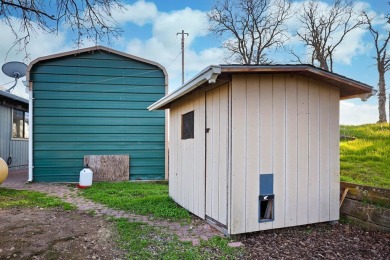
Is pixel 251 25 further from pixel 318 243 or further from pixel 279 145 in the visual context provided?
pixel 318 243

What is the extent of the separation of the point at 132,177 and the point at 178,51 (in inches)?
463

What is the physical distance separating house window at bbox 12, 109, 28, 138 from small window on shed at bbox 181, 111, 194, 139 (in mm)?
10194

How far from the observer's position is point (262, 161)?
401 cm

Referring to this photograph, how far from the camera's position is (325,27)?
58.6 feet

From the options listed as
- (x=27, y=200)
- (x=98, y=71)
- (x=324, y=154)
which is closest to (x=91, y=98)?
(x=98, y=71)

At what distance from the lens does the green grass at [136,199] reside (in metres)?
5.18

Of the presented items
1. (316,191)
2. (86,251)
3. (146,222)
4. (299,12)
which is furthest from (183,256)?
(299,12)

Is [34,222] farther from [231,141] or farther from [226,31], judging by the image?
[226,31]

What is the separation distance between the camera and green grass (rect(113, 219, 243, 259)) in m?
3.29

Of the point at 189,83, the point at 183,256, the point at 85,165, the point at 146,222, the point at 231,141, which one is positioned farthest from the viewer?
the point at 85,165

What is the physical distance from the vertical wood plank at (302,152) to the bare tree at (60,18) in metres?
2.84

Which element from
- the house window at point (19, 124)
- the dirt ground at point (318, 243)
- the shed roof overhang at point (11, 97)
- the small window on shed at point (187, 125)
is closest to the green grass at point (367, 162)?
the dirt ground at point (318, 243)

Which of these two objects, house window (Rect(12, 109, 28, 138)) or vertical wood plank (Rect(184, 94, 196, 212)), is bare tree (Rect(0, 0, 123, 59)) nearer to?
vertical wood plank (Rect(184, 94, 196, 212))

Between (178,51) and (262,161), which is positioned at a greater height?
(178,51)
